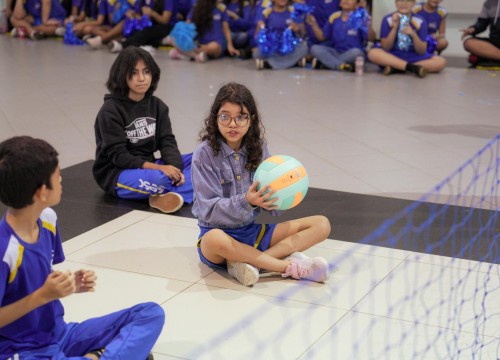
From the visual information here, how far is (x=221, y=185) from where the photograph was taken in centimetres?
370

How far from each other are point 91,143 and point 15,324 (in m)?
3.72

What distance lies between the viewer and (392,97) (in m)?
7.93

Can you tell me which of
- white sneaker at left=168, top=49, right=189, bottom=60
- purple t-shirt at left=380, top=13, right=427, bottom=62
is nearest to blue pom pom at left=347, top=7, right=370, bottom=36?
purple t-shirt at left=380, top=13, right=427, bottom=62

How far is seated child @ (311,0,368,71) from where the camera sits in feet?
31.2

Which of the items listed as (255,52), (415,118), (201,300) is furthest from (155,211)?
(255,52)

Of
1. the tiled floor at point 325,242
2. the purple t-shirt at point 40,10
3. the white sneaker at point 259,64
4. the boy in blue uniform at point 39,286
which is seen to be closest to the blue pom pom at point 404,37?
the tiled floor at point 325,242

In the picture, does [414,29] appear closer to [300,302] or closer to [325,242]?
[325,242]

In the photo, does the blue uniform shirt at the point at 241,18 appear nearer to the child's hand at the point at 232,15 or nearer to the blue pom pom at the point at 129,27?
the child's hand at the point at 232,15

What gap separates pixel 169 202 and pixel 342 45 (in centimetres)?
555

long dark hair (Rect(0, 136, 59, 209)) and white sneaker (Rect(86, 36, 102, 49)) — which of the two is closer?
long dark hair (Rect(0, 136, 59, 209))

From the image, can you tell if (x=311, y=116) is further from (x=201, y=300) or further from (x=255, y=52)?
(x=201, y=300)

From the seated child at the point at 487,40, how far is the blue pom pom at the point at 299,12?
6.64ft

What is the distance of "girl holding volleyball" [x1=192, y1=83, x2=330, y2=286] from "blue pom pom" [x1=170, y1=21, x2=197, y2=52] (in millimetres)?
6640

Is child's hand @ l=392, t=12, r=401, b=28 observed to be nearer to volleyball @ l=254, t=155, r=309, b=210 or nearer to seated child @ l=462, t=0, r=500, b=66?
seated child @ l=462, t=0, r=500, b=66
